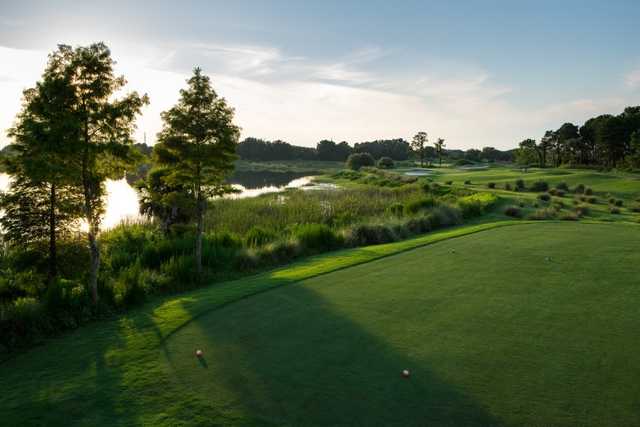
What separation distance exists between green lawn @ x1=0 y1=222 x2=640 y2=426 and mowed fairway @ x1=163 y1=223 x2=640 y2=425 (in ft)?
0.07

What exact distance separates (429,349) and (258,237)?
1281 cm

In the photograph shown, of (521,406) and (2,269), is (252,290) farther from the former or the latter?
(2,269)

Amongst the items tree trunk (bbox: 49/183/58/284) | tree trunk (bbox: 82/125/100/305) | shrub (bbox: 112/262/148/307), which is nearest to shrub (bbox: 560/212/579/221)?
shrub (bbox: 112/262/148/307)

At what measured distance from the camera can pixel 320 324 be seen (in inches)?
264

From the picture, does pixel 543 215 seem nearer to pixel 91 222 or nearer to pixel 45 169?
pixel 91 222

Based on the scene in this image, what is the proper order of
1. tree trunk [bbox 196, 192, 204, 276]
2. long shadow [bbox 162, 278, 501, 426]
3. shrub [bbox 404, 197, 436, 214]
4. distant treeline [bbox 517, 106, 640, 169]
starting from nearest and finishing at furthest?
long shadow [bbox 162, 278, 501, 426], tree trunk [bbox 196, 192, 204, 276], shrub [bbox 404, 197, 436, 214], distant treeline [bbox 517, 106, 640, 169]

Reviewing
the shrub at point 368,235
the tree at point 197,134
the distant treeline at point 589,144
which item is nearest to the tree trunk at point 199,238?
the tree at point 197,134

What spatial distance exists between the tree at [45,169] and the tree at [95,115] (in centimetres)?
13

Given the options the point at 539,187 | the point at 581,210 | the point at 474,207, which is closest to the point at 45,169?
the point at 474,207

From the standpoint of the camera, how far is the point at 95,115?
351 inches

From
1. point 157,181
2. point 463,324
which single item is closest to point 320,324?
point 463,324

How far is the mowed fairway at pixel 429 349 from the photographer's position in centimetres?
441

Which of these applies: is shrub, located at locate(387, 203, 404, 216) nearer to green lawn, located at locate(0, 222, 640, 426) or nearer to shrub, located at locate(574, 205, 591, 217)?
shrub, located at locate(574, 205, 591, 217)

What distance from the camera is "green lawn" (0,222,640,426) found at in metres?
4.46
